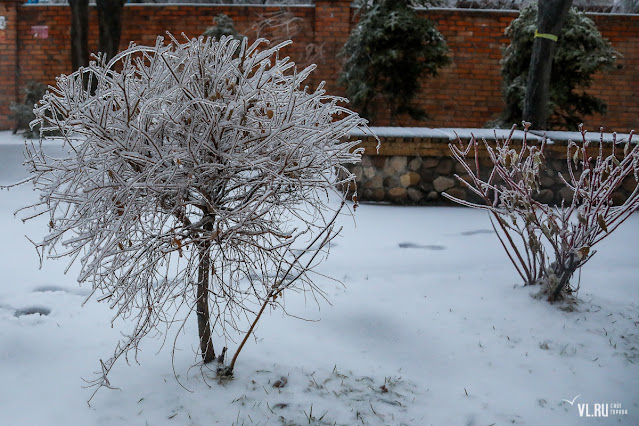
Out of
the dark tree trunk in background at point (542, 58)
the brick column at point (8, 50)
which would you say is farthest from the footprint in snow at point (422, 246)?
the brick column at point (8, 50)

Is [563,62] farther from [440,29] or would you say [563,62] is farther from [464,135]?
[464,135]

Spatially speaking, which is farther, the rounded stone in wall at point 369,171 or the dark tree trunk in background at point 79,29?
the dark tree trunk in background at point 79,29

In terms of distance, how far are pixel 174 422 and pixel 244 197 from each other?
83 cm

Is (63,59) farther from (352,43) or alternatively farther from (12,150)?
(352,43)

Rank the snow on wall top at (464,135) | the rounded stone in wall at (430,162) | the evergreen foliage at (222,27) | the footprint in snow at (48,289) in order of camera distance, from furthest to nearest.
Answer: the evergreen foliage at (222,27) → the rounded stone in wall at (430,162) → the snow on wall top at (464,135) → the footprint in snow at (48,289)

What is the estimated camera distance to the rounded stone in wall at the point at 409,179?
507 cm

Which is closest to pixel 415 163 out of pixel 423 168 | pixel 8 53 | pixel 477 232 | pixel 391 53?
pixel 423 168

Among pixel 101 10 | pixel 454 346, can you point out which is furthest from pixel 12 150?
pixel 454 346

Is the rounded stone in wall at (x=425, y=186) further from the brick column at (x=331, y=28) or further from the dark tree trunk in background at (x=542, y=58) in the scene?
the brick column at (x=331, y=28)

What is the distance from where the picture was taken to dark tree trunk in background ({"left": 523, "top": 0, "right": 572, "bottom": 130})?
5570 mm

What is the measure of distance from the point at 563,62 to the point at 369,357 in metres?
6.70

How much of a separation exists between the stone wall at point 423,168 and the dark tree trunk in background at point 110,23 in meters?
6.03

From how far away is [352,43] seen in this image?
27.3 ft

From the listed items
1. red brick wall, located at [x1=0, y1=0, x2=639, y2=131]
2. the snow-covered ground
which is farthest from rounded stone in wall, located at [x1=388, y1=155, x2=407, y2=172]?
red brick wall, located at [x1=0, y1=0, x2=639, y2=131]
